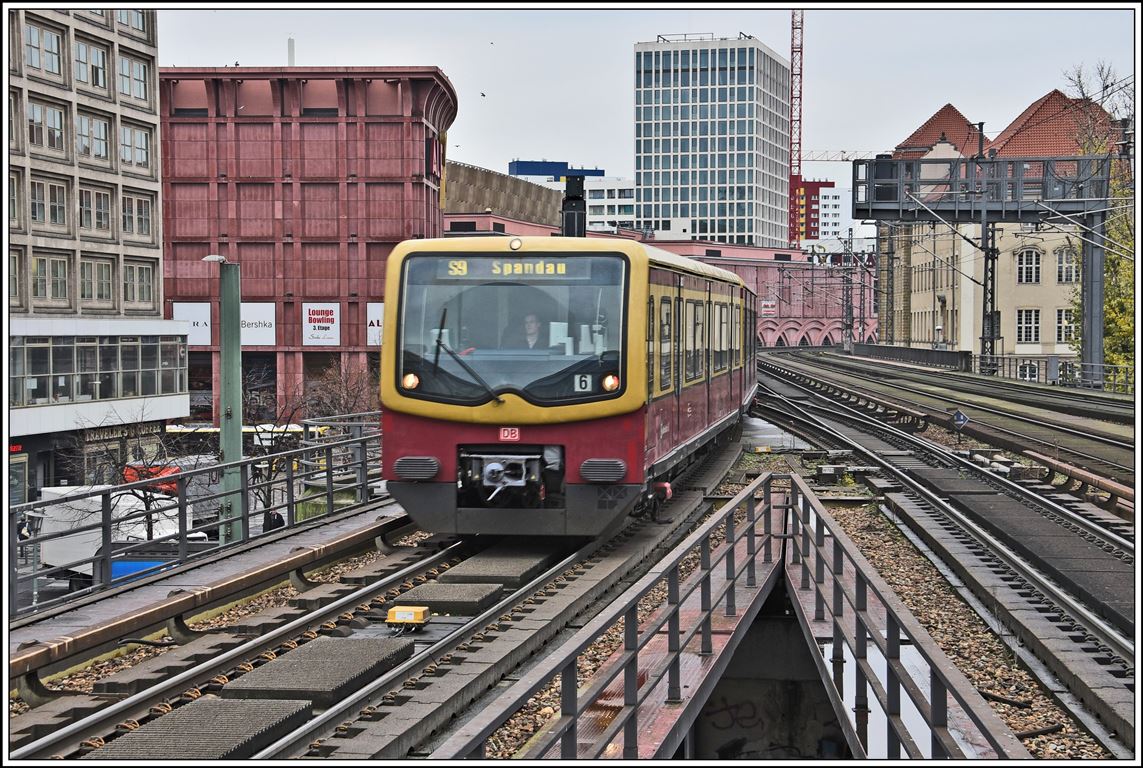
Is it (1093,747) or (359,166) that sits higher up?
(359,166)

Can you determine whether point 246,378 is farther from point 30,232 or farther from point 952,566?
point 952,566

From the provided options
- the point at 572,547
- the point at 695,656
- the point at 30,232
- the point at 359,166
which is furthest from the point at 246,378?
the point at 695,656

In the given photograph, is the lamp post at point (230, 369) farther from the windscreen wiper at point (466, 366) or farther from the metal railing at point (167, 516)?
the windscreen wiper at point (466, 366)

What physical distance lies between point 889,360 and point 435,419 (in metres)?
79.2

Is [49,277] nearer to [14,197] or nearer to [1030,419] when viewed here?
[14,197]

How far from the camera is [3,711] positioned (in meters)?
7.86

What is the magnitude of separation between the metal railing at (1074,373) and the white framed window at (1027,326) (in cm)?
1242

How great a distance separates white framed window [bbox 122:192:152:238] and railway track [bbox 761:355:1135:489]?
2906 cm

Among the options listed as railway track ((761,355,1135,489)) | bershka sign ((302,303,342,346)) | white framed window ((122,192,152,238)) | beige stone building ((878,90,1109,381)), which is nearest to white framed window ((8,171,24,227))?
white framed window ((122,192,152,238))

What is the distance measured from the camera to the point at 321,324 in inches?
2916

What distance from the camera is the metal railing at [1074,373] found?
1892 inches

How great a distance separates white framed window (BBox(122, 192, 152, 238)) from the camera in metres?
63.2

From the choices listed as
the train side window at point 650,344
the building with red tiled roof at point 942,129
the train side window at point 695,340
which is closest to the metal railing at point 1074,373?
the train side window at point 695,340

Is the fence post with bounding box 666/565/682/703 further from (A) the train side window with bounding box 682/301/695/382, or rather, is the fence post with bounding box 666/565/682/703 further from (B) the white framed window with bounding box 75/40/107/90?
(B) the white framed window with bounding box 75/40/107/90
